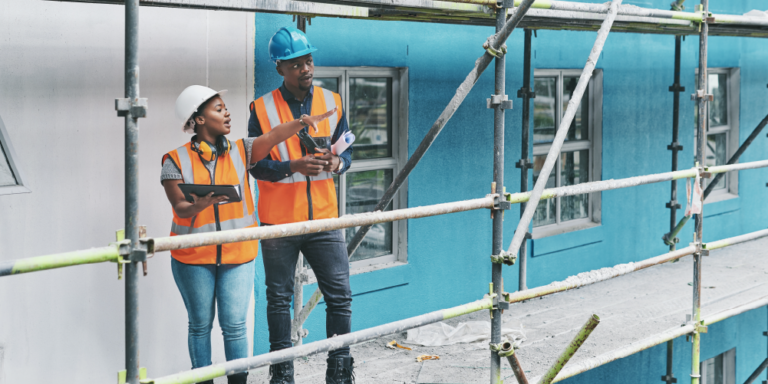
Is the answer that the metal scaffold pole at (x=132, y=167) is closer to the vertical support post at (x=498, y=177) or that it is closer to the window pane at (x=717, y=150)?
the vertical support post at (x=498, y=177)

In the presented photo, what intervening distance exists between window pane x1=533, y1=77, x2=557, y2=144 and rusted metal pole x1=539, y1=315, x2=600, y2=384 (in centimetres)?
345

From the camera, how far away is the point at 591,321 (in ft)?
12.1

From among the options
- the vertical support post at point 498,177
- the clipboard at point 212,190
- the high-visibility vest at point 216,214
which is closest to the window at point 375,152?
the vertical support post at point 498,177

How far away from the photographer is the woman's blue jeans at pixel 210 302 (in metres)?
3.53

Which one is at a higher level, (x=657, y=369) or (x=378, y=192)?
(x=378, y=192)

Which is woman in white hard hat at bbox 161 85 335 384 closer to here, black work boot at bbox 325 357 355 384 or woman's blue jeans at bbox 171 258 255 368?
woman's blue jeans at bbox 171 258 255 368

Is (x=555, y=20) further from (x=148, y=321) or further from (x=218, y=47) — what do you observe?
(x=148, y=321)

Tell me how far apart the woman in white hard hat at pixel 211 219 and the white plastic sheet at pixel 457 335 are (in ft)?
6.74

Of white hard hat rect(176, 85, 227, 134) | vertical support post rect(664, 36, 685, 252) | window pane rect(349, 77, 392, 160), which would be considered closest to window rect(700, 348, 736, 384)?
vertical support post rect(664, 36, 685, 252)

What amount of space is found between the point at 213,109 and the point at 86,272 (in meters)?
1.19

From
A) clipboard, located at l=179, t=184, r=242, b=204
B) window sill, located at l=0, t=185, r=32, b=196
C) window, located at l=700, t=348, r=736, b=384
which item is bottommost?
window, located at l=700, t=348, r=736, b=384

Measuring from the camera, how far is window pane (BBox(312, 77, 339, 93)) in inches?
212

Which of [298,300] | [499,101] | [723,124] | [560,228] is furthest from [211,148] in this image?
[723,124]

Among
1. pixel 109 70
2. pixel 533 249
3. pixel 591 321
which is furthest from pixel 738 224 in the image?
pixel 109 70
